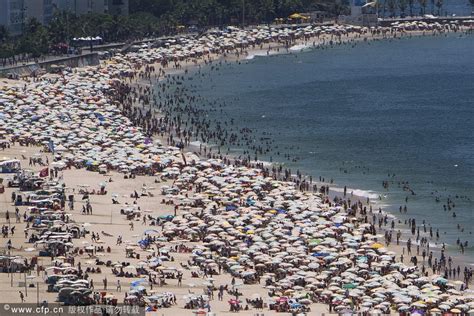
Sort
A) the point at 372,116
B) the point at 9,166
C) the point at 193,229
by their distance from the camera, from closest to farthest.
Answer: the point at 193,229 → the point at 9,166 → the point at 372,116

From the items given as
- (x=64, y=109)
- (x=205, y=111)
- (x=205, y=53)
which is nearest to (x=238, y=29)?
(x=205, y=53)

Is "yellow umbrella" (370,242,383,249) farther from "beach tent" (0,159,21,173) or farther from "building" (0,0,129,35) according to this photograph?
"building" (0,0,129,35)

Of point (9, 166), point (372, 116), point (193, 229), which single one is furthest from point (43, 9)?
point (193, 229)

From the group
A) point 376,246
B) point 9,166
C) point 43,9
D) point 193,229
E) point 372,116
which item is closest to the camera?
point 376,246

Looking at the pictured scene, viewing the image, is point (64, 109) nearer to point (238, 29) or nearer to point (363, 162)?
point (363, 162)

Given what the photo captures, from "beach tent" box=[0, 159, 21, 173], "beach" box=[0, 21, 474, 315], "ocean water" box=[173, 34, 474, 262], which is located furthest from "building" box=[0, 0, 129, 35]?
"beach tent" box=[0, 159, 21, 173]

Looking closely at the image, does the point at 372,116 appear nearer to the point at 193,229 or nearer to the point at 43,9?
the point at 43,9
